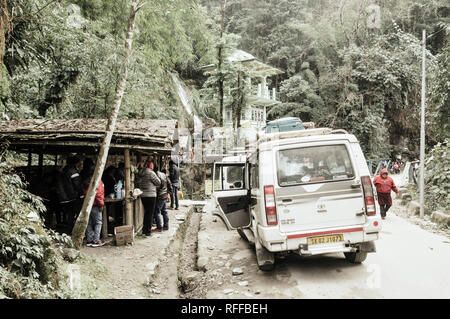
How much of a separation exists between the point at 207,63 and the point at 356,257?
1712 cm

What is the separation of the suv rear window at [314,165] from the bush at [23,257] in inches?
144

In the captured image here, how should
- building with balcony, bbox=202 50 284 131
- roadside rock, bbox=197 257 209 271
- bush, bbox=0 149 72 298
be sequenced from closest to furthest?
1. bush, bbox=0 149 72 298
2. roadside rock, bbox=197 257 209 271
3. building with balcony, bbox=202 50 284 131

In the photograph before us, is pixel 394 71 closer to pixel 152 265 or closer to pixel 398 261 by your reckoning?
pixel 398 261

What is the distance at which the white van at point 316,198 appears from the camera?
5.13 metres

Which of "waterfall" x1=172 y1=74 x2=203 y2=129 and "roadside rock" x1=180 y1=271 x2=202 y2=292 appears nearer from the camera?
"roadside rock" x1=180 y1=271 x2=202 y2=292

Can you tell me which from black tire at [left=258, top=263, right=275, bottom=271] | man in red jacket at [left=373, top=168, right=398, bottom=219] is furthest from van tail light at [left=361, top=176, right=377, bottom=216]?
man in red jacket at [left=373, top=168, right=398, bottom=219]

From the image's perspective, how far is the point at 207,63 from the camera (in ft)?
67.7

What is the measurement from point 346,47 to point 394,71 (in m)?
4.94

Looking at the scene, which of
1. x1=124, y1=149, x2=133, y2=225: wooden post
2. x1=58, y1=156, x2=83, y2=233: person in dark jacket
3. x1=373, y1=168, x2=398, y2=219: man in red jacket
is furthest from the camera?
x1=373, y1=168, x2=398, y2=219: man in red jacket

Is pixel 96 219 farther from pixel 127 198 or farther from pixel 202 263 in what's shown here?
pixel 202 263

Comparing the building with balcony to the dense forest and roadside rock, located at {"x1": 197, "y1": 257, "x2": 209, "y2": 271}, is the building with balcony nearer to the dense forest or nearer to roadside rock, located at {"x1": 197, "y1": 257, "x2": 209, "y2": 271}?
the dense forest

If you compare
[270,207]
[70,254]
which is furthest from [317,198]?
[70,254]

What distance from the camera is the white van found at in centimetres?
513

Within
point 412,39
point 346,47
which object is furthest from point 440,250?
point 346,47
